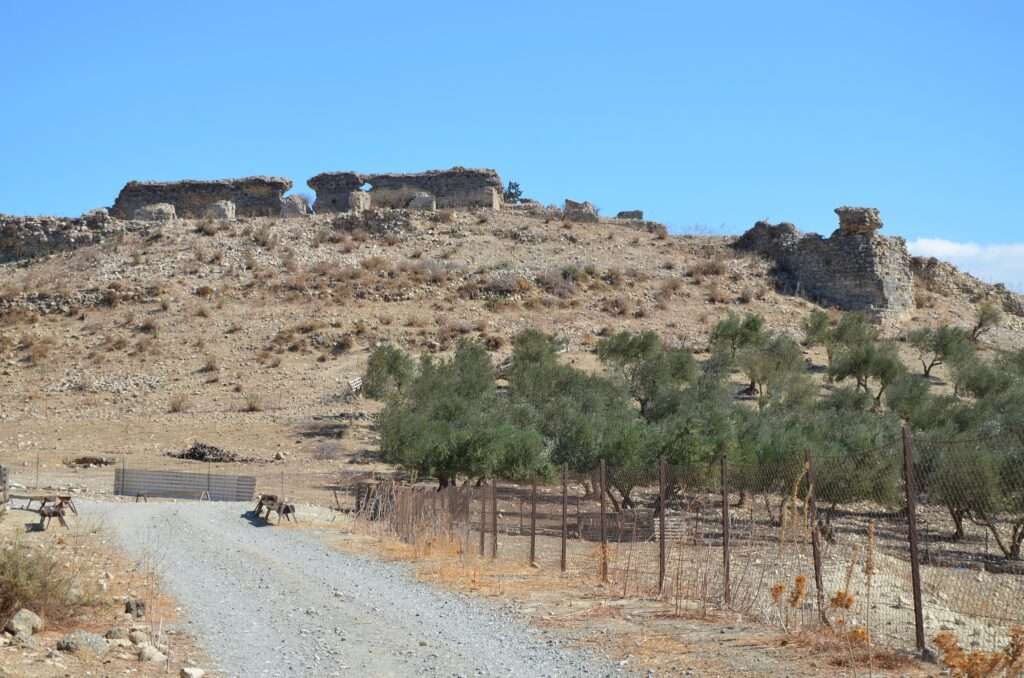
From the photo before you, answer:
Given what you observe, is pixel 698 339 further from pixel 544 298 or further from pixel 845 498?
pixel 845 498

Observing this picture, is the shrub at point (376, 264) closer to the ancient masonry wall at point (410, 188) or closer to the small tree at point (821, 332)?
the ancient masonry wall at point (410, 188)

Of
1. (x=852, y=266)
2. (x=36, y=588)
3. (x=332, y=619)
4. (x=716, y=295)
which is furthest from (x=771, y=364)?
(x=36, y=588)

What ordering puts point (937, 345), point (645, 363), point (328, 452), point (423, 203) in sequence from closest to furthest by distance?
point (328, 452)
point (645, 363)
point (937, 345)
point (423, 203)

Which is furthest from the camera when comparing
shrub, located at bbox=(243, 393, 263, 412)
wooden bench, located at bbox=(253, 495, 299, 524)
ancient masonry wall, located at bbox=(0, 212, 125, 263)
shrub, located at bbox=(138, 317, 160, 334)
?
ancient masonry wall, located at bbox=(0, 212, 125, 263)

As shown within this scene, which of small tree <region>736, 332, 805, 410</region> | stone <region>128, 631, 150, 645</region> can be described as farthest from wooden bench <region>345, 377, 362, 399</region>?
stone <region>128, 631, 150, 645</region>

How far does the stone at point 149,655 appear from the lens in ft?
31.4

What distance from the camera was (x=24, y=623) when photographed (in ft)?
32.4

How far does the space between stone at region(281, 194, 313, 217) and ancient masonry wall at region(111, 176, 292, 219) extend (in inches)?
11.4

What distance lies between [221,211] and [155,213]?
292cm

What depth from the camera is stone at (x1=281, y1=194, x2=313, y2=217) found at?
2185 inches

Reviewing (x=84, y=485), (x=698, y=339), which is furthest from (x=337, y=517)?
(x=698, y=339)

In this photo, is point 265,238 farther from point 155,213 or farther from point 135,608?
point 135,608

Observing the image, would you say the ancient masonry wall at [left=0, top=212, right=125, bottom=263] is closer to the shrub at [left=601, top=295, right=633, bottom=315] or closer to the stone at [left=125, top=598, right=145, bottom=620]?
the shrub at [left=601, top=295, right=633, bottom=315]

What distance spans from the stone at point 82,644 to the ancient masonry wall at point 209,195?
4735 centimetres
